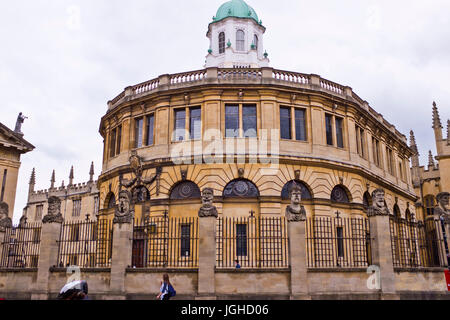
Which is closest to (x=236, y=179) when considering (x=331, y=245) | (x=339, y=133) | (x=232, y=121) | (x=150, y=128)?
(x=232, y=121)

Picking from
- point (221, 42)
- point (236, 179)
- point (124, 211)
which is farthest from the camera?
point (221, 42)

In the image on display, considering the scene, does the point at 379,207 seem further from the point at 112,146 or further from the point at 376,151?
the point at 112,146

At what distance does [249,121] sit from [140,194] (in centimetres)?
849

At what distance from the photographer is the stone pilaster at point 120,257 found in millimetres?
16031

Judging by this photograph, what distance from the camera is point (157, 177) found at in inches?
1011

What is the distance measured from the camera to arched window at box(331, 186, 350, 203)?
86.6 feet

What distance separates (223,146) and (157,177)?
462 centimetres

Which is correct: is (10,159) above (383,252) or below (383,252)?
above

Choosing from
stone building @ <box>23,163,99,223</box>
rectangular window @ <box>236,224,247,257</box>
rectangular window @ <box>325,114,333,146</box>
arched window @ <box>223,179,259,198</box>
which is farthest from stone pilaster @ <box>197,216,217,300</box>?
stone building @ <box>23,163,99,223</box>

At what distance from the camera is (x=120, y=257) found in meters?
16.3

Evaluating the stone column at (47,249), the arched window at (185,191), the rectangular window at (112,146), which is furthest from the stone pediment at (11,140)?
the stone column at (47,249)

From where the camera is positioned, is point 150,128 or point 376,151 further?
point 376,151

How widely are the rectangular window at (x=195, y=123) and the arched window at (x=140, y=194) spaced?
4.61 meters

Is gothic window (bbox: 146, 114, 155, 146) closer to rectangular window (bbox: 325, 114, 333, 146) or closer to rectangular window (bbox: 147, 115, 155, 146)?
rectangular window (bbox: 147, 115, 155, 146)
